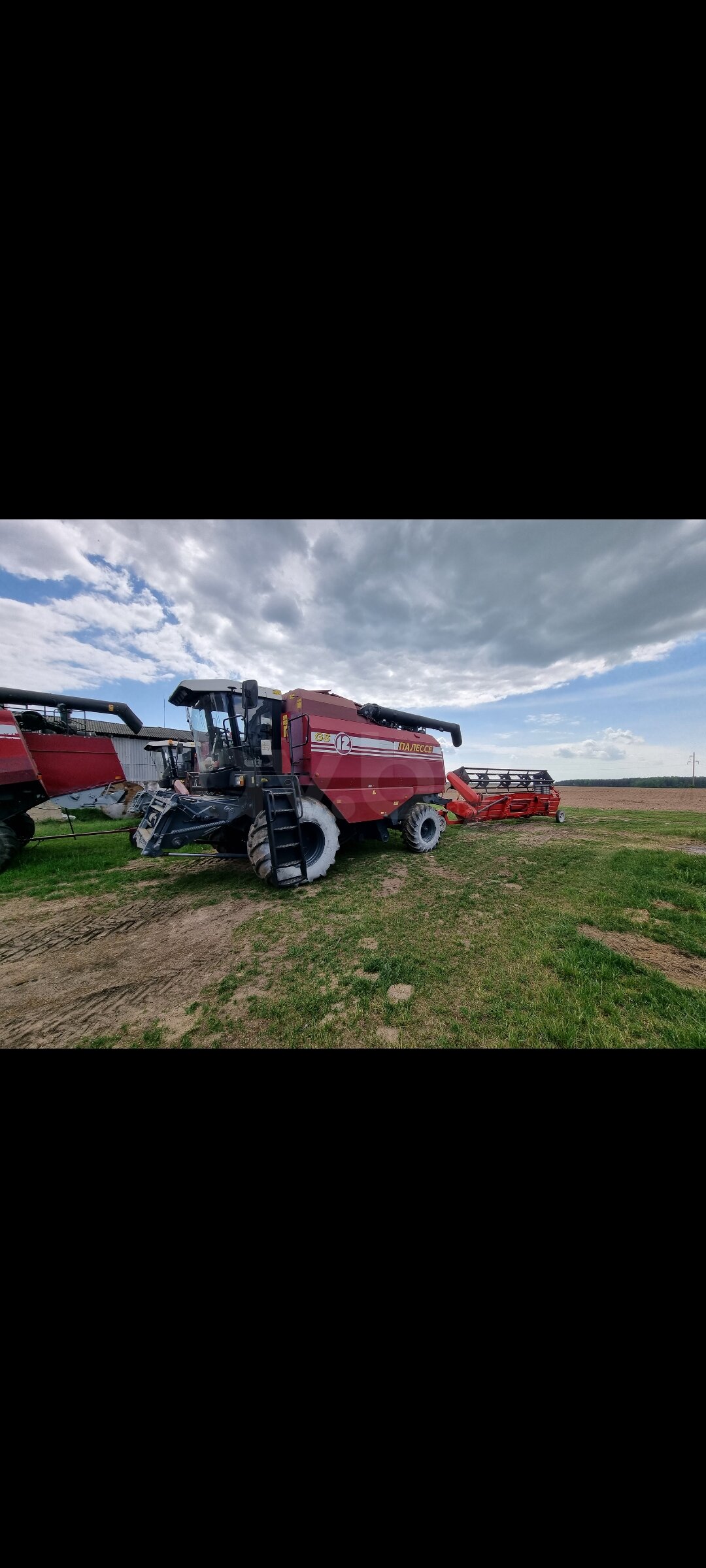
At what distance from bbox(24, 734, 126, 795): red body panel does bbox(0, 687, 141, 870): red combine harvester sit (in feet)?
0.04

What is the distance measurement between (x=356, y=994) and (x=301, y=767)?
10.7 ft

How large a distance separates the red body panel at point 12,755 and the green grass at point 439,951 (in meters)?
1.49

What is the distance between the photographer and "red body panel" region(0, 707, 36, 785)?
6547mm

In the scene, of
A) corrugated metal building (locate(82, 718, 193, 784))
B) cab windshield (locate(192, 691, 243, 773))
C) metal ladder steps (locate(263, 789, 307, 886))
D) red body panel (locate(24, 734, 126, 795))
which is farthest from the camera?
corrugated metal building (locate(82, 718, 193, 784))

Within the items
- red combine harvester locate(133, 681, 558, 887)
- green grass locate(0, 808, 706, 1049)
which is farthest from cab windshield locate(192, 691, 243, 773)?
green grass locate(0, 808, 706, 1049)

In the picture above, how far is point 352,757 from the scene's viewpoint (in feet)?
19.2

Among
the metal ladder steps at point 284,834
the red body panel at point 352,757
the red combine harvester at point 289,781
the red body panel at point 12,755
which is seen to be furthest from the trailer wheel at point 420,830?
the red body panel at point 12,755

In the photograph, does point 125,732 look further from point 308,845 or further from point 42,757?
point 308,845

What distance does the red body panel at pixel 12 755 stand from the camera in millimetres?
6547

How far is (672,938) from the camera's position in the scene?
355cm

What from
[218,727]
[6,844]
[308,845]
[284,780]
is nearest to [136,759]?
[6,844]

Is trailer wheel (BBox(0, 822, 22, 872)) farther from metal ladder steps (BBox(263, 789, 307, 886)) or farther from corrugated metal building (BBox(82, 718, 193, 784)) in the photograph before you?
corrugated metal building (BBox(82, 718, 193, 784))
